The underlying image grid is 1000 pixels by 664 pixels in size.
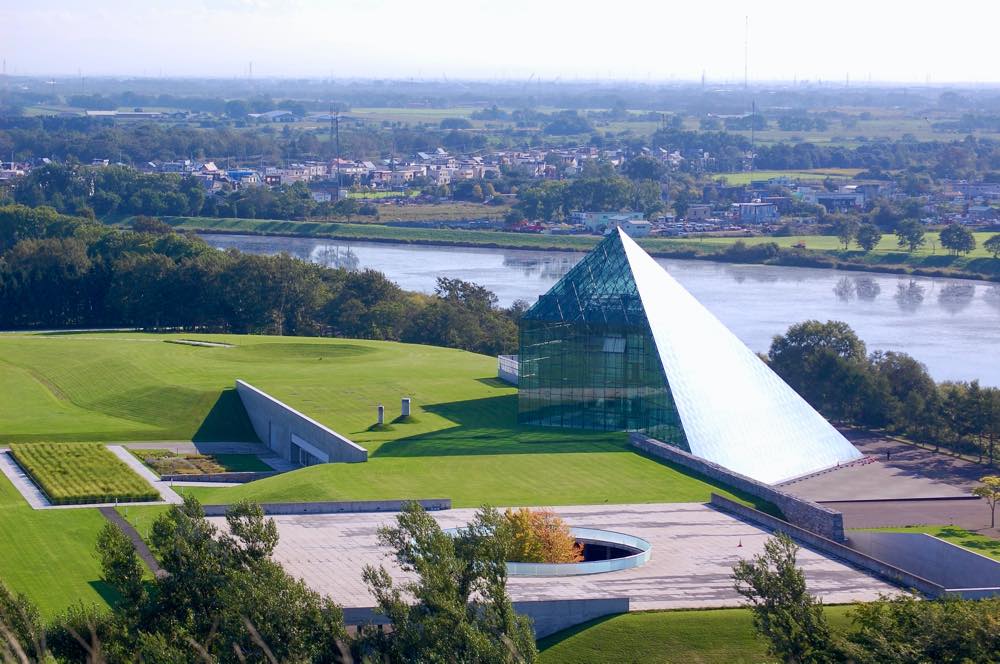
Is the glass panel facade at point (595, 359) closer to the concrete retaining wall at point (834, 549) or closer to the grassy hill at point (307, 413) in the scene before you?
the grassy hill at point (307, 413)

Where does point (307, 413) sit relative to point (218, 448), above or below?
above

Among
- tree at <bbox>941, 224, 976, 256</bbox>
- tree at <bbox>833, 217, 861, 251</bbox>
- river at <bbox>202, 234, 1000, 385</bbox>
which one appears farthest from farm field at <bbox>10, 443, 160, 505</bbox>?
tree at <bbox>833, 217, 861, 251</bbox>

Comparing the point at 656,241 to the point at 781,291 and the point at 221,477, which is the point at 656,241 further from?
the point at 221,477

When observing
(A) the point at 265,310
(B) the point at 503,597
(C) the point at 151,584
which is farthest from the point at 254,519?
(A) the point at 265,310

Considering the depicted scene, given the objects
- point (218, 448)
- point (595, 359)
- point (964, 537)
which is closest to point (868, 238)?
point (595, 359)

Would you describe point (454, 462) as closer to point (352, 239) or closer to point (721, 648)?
point (721, 648)

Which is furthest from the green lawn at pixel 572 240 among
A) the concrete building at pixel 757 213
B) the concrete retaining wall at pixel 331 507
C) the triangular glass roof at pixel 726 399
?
the concrete retaining wall at pixel 331 507

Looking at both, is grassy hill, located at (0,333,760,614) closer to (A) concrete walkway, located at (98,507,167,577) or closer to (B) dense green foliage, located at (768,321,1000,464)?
(A) concrete walkway, located at (98,507,167,577)
